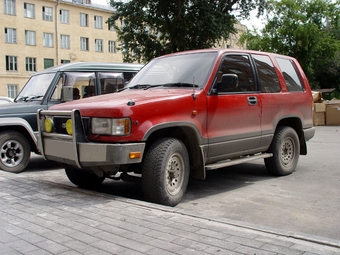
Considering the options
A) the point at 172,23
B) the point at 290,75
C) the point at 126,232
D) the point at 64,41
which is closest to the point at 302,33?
the point at 172,23

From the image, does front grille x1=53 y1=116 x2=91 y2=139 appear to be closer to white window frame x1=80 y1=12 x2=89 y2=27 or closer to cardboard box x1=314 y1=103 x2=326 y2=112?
cardboard box x1=314 y1=103 x2=326 y2=112

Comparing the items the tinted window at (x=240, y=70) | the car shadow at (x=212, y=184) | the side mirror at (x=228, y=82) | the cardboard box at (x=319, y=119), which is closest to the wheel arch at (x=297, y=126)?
the car shadow at (x=212, y=184)

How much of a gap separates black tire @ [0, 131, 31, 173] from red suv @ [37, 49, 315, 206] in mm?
2319

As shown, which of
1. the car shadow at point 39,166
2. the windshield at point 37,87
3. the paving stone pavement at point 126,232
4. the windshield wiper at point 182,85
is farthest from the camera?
the car shadow at point 39,166

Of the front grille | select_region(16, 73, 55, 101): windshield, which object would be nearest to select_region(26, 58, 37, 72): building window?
select_region(16, 73, 55, 101): windshield

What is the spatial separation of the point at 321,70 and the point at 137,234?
58.3 m

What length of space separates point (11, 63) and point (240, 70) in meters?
42.9

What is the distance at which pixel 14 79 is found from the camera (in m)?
44.3

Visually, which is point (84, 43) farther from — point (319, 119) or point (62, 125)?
point (62, 125)

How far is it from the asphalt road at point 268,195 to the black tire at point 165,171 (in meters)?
0.33

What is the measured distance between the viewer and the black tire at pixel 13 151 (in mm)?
7648

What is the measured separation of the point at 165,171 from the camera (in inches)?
190

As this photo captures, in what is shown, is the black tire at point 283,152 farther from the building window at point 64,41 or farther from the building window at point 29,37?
the building window at point 64,41

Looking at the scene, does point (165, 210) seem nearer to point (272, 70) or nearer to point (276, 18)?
point (272, 70)
